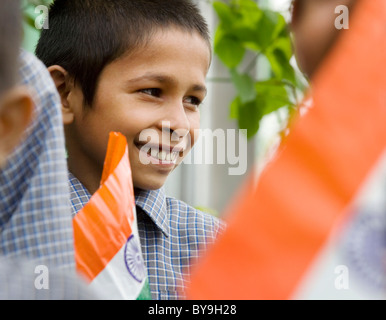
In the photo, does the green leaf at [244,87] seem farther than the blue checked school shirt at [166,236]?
Yes

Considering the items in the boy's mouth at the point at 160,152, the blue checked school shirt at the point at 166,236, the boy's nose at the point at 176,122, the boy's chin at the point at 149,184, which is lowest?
the blue checked school shirt at the point at 166,236

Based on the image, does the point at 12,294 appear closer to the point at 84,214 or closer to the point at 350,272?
the point at 84,214

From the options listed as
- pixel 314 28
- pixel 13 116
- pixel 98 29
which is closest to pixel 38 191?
pixel 13 116

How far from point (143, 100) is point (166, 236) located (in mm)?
205

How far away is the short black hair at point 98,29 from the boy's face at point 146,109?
17 millimetres

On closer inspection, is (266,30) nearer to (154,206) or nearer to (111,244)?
(154,206)

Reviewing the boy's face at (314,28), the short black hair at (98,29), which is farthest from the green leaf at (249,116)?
the boy's face at (314,28)

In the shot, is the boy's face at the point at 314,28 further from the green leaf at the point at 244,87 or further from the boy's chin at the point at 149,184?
the green leaf at the point at 244,87

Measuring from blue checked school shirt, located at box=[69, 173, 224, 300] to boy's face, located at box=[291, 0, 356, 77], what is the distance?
47 cm

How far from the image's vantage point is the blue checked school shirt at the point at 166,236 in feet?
2.85

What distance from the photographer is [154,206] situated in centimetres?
93

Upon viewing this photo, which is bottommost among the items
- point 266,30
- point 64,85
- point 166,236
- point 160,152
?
point 166,236

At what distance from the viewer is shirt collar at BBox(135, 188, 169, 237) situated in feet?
3.00
